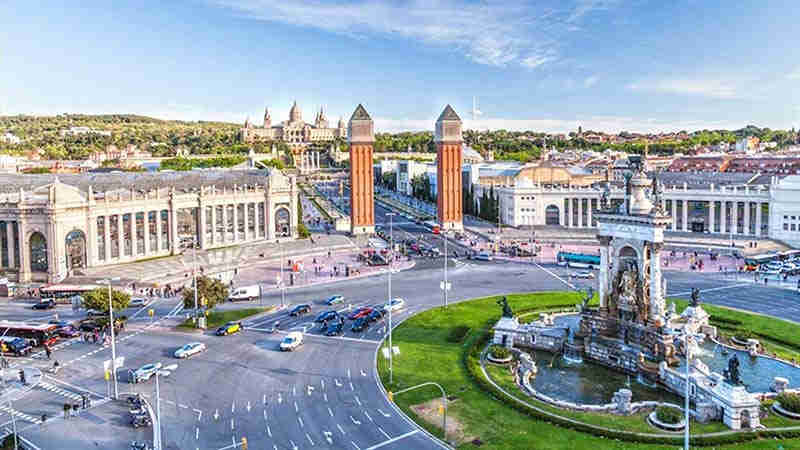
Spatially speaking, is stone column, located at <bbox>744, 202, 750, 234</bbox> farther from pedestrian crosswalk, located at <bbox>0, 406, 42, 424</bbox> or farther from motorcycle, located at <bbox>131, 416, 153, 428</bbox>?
pedestrian crosswalk, located at <bbox>0, 406, 42, 424</bbox>

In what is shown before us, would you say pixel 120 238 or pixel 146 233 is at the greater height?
pixel 146 233

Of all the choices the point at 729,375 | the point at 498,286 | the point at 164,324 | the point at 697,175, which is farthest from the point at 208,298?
the point at 697,175

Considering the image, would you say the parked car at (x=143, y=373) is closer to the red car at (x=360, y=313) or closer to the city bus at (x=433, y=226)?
the red car at (x=360, y=313)

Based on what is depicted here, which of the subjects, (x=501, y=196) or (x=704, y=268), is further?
(x=501, y=196)

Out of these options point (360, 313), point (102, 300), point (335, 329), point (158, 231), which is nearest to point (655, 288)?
point (360, 313)

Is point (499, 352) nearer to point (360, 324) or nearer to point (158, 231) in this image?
point (360, 324)

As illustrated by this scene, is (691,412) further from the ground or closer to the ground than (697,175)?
closer to the ground

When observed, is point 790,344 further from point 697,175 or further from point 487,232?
point 697,175

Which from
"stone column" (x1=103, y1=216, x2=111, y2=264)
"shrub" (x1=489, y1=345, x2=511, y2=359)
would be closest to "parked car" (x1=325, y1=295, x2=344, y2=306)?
"shrub" (x1=489, y1=345, x2=511, y2=359)

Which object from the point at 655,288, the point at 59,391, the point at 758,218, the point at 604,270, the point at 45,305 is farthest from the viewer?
the point at 758,218
